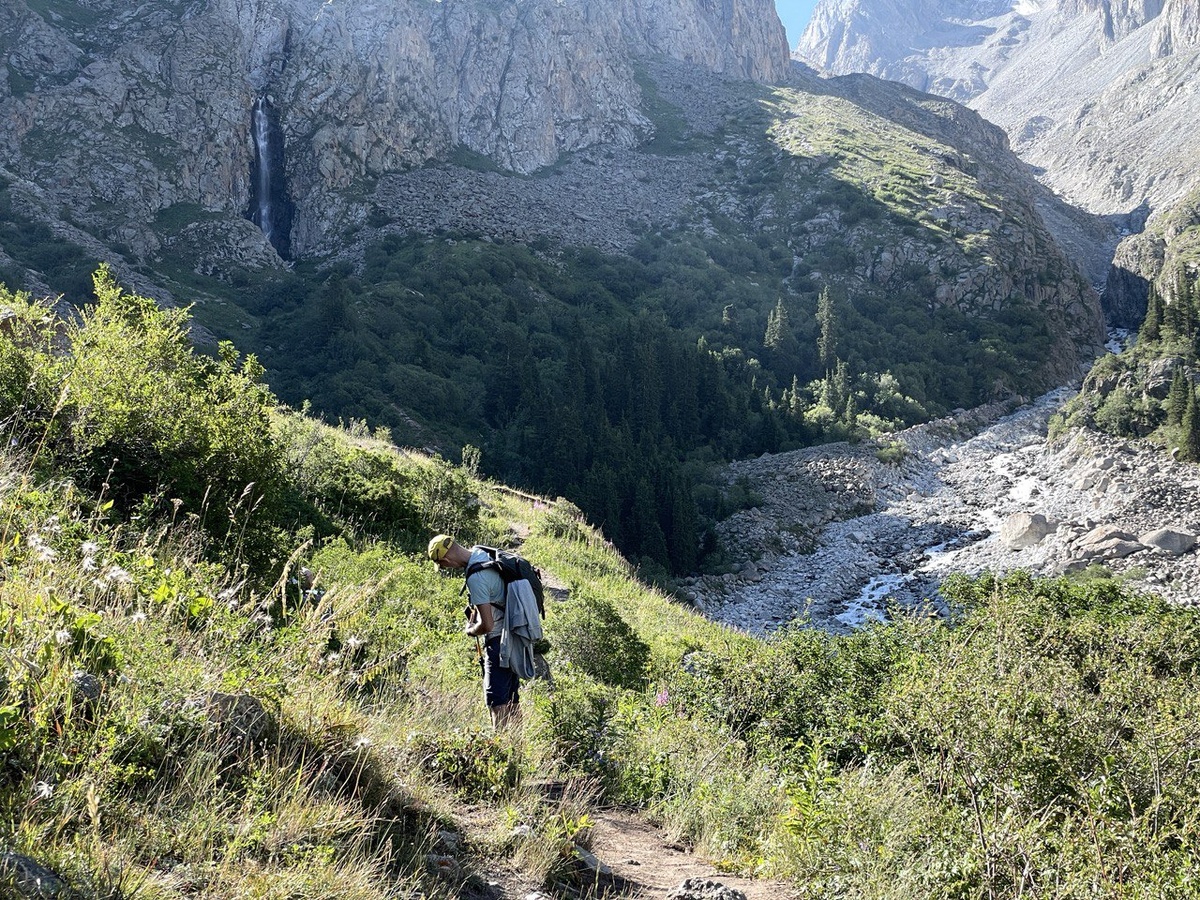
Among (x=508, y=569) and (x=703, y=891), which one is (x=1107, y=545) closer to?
(x=508, y=569)

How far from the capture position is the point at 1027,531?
33.4 m

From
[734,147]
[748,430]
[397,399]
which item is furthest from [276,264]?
[734,147]

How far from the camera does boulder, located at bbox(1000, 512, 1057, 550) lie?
3331 cm

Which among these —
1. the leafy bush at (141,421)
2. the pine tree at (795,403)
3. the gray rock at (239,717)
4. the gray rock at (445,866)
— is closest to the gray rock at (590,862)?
the gray rock at (445,866)

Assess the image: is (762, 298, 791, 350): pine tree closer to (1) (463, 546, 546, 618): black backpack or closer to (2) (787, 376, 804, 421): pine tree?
(2) (787, 376, 804, 421): pine tree

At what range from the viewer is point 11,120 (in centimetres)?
5262

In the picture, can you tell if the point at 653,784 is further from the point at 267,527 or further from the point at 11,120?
the point at 11,120

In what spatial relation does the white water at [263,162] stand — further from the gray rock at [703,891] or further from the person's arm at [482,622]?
the gray rock at [703,891]

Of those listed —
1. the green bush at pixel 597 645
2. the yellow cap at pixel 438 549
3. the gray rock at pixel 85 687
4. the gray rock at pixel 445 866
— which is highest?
the yellow cap at pixel 438 549

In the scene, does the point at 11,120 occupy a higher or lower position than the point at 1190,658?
higher

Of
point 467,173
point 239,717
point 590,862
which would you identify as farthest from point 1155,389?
point 467,173

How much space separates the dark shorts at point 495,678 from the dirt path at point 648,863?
3.82 ft

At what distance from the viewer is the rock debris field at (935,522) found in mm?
30078

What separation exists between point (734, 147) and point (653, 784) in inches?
4253
